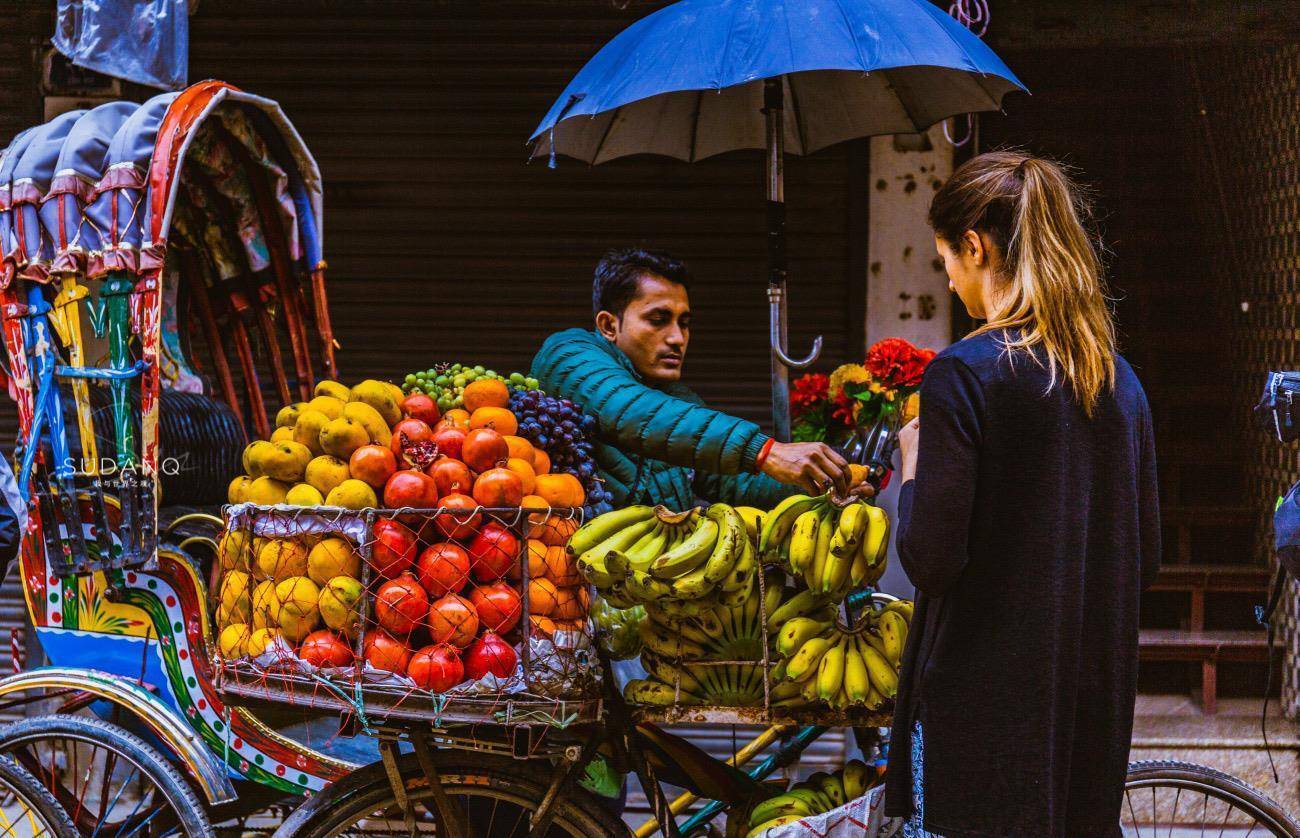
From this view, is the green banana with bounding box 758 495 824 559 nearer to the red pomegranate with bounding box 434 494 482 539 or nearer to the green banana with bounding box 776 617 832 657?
the green banana with bounding box 776 617 832 657

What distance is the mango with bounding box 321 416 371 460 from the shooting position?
2.45m

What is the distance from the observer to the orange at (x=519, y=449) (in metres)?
2.49

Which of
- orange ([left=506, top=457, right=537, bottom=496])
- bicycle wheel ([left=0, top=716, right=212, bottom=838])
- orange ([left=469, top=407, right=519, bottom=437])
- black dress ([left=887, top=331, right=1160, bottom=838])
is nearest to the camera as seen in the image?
black dress ([left=887, top=331, right=1160, bottom=838])

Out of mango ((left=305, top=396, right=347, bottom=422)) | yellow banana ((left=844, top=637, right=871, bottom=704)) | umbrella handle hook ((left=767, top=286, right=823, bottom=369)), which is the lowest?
yellow banana ((left=844, top=637, right=871, bottom=704))

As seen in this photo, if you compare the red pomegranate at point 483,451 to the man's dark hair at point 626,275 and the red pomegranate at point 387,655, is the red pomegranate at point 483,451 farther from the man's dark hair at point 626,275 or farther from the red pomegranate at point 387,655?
the man's dark hair at point 626,275

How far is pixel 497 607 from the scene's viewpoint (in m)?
2.29

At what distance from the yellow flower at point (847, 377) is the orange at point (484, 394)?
977mm

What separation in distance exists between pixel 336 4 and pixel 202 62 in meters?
0.67

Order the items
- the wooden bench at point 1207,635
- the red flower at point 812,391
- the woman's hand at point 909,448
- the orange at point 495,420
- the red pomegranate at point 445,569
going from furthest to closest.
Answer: the wooden bench at point 1207,635 → the red flower at point 812,391 → the orange at point 495,420 → the red pomegranate at point 445,569 → the woman's hand at point 909,448

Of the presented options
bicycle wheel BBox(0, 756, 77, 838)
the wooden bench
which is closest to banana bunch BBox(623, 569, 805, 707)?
bicycle wheel BBox(0, 756, 77, 838)

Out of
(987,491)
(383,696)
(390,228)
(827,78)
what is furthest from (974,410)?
(390,228)

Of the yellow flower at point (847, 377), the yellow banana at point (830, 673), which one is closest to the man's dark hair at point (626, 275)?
the yellow flower at point (847, 377)

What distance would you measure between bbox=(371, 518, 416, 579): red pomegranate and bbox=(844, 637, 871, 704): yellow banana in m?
0.91

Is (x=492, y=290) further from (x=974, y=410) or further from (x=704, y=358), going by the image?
(x=974, y=410)
